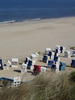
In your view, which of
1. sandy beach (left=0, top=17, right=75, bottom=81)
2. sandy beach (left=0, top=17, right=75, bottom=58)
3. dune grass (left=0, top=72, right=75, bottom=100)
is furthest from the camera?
sandy beach (left=0, top=17, right=75, bottom=58)

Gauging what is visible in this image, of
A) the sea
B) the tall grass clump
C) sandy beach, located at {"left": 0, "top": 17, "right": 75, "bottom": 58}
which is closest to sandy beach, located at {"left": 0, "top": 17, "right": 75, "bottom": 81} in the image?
sandy beach, located at {"left": 0, "top": 17, "right": 75, "bottom": 58}

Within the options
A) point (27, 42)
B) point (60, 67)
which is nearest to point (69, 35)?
point (27, 42)

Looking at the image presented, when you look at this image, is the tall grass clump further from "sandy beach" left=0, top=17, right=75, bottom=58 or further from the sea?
the sea

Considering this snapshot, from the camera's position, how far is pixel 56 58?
16.1m

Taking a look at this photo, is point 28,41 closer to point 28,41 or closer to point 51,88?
point 28,41

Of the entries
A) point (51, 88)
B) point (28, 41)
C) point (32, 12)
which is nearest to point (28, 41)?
point (28, 41)

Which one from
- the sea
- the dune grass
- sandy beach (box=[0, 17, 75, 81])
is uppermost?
the sea

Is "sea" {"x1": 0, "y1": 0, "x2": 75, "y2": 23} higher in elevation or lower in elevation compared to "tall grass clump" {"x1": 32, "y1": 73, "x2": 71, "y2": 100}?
higher

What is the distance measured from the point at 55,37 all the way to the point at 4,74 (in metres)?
12.6

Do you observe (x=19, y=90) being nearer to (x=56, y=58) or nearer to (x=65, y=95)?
(x=65, y=95)

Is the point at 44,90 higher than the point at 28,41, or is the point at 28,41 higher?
the point at 28,41

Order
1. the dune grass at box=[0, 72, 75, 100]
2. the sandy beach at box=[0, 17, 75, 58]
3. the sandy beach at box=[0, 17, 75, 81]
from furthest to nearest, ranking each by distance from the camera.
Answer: the sandy beach at box=[0, 17, 75, 58] < the sandy beach at box=[0, 17, 75, 81] < the dune grass at box=[0, 72, 75, 100]

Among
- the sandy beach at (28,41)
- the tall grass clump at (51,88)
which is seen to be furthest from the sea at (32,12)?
the tall grass clump at (51,88)

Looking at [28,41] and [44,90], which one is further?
[28,41]
